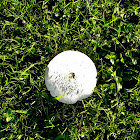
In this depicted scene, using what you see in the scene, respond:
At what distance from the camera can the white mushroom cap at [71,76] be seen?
2.62 m

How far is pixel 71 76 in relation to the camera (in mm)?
2604

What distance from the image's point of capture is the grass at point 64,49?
3188mm

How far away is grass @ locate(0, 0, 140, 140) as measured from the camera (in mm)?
3188

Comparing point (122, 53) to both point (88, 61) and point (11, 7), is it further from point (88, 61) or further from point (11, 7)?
point (11, 7)

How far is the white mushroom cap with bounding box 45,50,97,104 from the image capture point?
2.62 metres

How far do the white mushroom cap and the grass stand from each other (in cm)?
49

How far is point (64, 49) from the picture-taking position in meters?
3.35

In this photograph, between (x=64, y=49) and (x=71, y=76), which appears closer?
(x=71, y=76)

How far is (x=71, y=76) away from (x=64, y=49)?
85cm

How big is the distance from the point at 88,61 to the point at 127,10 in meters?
1.22

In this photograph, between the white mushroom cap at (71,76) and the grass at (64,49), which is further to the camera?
the grass at (64,49)

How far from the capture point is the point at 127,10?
11.1ft

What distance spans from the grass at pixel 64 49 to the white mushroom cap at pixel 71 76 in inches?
19.4

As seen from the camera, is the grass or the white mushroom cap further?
the grass
